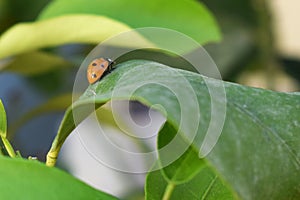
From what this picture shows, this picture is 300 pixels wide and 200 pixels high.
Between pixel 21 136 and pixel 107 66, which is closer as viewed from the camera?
pixel 107 66

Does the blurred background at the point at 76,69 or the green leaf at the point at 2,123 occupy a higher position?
the green leaf at the point at 2,123

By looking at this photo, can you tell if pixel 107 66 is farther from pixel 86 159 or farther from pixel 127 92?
pixel 86 159

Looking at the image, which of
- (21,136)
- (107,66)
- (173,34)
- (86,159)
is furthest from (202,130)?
(86,159)

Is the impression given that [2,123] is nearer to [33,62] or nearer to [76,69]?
[33,62]

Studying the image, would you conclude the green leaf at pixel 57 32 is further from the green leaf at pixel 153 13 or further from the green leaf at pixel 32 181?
the green leaf at pixel 32 181

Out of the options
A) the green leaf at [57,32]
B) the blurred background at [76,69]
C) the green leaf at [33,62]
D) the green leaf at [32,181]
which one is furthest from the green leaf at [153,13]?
the green leaf at [32,181]

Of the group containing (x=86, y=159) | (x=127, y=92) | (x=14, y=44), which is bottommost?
(x=86, y=159)

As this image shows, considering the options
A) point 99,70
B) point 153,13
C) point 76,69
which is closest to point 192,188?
point 99,70
